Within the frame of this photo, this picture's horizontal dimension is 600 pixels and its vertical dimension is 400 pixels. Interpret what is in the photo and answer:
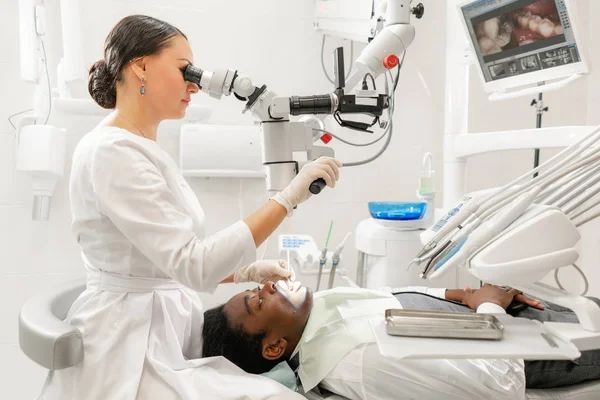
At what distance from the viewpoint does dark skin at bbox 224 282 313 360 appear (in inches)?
57.1

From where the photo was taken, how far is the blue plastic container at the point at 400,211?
6.30 feet

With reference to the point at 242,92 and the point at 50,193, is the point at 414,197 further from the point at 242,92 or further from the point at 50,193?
the point at 50,193

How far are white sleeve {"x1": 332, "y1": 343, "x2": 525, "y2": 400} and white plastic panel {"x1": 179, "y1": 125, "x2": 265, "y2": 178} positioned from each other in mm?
1190

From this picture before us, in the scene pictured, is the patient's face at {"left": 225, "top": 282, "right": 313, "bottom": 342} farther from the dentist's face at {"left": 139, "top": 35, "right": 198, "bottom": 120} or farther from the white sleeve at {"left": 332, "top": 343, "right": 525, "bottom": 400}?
the dentist's face at {"left": 139, "top": 35, "right": 198, "bottom": 120}

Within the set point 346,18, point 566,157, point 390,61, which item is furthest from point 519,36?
point 566,157

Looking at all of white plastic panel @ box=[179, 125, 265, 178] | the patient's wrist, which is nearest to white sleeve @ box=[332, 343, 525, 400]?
the patient's wrist

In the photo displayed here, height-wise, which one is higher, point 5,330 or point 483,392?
point 483,392

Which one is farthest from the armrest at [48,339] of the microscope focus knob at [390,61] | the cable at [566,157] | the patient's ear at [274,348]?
the microscope focus knob at [390,61]

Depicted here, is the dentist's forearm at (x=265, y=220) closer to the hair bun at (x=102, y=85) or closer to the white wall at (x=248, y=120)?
the hair bun at (x=102, y=85)

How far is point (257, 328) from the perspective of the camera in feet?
4.74

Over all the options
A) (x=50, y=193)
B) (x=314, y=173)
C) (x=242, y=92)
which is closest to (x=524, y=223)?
(x=314, y=173)

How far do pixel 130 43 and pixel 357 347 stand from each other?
0.96 m

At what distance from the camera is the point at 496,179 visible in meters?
2.60

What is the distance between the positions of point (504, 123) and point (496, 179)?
0.29m
